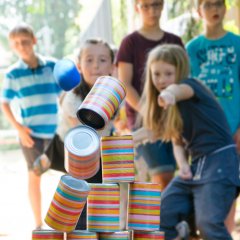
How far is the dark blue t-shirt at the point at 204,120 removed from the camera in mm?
2566

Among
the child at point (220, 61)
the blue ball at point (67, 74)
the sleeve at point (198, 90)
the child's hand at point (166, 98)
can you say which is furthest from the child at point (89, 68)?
the child at point (220, 61)

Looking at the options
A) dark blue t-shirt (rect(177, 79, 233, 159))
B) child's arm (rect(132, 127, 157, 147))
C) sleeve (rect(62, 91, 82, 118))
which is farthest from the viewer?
child's arm (rect(132, 127, 157, 147))

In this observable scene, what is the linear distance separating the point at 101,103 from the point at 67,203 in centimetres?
26

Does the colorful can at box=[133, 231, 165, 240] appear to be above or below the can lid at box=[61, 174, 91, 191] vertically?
below

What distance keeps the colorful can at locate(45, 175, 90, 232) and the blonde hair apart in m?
1.19

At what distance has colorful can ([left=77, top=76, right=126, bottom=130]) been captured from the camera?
149 cm

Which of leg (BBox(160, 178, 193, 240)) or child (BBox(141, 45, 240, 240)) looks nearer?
child (BBox(141, 45, 240, 240))

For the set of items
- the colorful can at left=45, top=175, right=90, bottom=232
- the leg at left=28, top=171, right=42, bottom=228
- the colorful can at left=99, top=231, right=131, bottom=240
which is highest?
the colorful can at left=45, top=175, right=90, bottom=232

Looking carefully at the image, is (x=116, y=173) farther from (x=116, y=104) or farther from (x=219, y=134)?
(x=219, y=134)

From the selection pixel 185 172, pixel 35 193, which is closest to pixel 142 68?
pixel 185 172

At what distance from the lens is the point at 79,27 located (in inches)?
248

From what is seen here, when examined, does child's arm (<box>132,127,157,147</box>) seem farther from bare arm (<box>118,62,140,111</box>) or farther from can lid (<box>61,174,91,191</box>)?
can lid (<box>61,174,91,191</box>)

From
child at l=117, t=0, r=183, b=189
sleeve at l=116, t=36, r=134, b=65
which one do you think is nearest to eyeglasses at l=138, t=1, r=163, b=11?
child at l=117, t=0, r=183, b=189

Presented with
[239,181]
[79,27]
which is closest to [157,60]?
[239,181]
